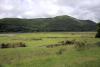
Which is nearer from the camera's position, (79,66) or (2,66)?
(79,66)

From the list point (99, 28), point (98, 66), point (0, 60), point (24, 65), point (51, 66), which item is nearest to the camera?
point (98, 66)

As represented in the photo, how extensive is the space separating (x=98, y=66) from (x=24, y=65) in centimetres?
838

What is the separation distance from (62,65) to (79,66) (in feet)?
5.97

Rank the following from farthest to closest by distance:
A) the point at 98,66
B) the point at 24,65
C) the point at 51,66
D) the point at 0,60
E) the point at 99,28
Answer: the point at 99,28, the point at 0,60, the point at 24,65, the point at 51,66, the point at 98,66

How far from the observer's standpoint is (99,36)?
85062mm

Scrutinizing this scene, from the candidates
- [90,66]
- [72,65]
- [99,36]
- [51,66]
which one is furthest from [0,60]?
[99,36]

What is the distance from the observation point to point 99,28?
279 ft

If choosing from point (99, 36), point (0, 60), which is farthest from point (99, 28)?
point (0, 60)

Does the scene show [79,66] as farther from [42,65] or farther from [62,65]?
[42,65]

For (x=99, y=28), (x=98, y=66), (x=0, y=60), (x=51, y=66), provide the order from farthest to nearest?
(x=99, y=28)
(x=0, y=60)
(x=51, y=66)
(x=98, y=66)

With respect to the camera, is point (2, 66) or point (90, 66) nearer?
point (90, 66)

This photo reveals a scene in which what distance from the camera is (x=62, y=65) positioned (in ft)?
72.7

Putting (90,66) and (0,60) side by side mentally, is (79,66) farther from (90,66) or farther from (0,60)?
A: (0,60)

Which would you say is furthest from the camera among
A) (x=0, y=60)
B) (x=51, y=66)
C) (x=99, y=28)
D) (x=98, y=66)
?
(x=99, y=28)
